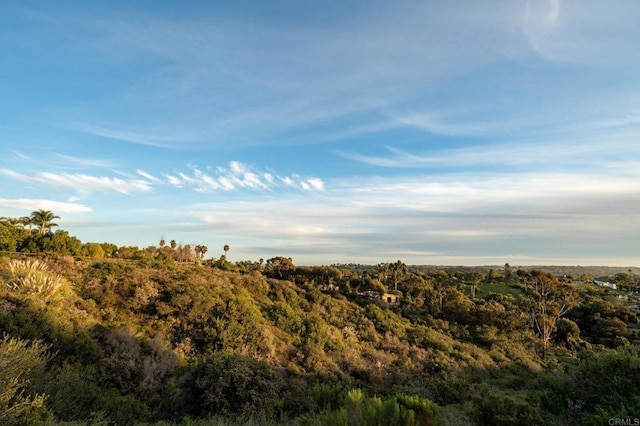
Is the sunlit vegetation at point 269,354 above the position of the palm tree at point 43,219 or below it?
below

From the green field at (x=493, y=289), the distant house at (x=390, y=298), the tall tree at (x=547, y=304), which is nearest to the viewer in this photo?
the tall tree at (x=547, y=304)

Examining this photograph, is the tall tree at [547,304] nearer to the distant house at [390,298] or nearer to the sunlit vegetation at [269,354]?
the sunlit vegetation at [269,354]

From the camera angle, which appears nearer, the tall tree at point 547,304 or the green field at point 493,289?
the tall tree at point 547,304

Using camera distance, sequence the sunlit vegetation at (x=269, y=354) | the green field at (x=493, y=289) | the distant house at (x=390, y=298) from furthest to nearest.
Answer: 1. the green field at (x=493, y=289)
2. the distant house at (x=390, y=298)
3. the sunlit vegetation at (x=269, y=354)

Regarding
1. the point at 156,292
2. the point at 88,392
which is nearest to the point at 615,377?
the point at 88,392

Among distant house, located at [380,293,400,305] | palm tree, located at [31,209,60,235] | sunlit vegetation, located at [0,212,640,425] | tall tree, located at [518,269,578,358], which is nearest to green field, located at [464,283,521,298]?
tall tree, located at [518,269,578,358]

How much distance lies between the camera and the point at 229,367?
1195 cm

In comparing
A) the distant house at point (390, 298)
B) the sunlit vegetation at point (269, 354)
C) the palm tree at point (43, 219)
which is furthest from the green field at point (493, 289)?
the palm tree at point (43, 219)

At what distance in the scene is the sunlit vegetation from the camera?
26.2 feet

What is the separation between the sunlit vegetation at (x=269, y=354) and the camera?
7992mm

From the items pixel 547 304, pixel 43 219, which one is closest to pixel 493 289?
pixel 547 304

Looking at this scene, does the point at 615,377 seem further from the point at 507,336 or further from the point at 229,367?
the point at 507,336

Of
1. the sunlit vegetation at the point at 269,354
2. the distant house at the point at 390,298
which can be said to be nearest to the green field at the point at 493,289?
the sunlit vegetation at the point at 269,354

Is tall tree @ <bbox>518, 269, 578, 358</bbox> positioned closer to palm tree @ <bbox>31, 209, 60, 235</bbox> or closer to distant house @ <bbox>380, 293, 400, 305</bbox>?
distant house @ <bbox>380, 293, 400, 305</bbox>
